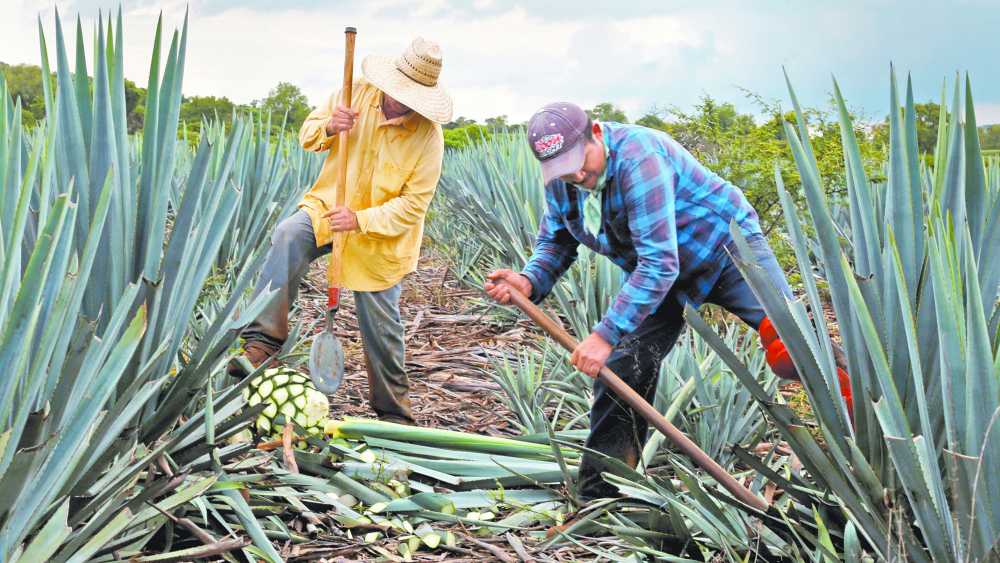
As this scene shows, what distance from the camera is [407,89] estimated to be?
115 inches

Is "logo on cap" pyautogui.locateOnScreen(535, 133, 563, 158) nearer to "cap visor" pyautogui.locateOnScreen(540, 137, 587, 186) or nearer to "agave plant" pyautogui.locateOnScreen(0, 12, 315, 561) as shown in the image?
"cap visor" pyautogui.locateOnScreen(540, 137, 587, 186)

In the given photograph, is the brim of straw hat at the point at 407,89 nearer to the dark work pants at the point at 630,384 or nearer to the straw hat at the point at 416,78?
the straw hat at the point at 416,78

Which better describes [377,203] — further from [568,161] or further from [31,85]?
[31,85]

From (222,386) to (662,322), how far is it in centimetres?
149

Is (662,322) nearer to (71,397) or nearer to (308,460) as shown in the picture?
(308,460)

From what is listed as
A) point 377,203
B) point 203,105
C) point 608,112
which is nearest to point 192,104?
point 203,105

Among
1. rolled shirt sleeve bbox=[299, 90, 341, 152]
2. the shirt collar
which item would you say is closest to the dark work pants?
the shirt collar

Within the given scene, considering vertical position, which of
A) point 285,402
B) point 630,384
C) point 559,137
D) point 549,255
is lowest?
point 285,402

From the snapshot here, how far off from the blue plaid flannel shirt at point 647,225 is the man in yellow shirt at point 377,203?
80 centimetres

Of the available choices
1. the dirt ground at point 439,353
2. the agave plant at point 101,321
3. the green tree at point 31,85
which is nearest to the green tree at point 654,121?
the dirt ground at point 439,353

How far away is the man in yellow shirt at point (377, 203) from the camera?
297cm

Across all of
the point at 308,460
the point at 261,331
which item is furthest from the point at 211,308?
the point at 308,460

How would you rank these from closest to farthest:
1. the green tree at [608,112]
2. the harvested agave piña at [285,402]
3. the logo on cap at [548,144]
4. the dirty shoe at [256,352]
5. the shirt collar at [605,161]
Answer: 1. the logo on cap at [548,144]
2. the shirt collar at [605,161]
3. the harvested agave piña at [285,402]
4. the dirty shoe at [256,352]
5. the green tree at [608,112]

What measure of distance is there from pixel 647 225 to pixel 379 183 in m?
1.43
